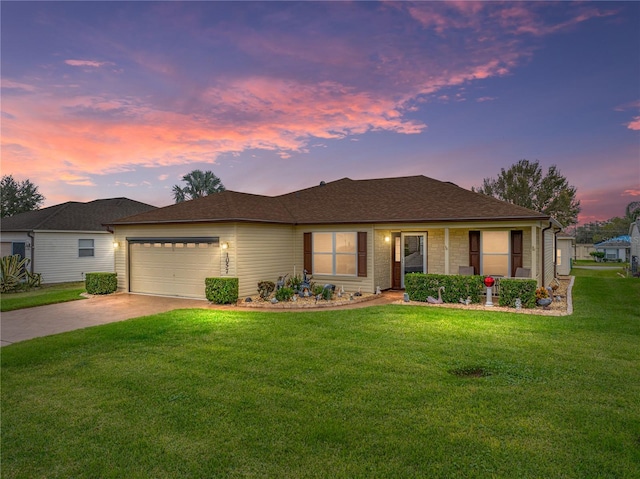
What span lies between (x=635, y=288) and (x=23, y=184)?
156 ft

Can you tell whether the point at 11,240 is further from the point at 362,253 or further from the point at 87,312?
the point at 362,253

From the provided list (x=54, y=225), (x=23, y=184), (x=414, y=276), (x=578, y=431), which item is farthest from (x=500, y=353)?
(x=23, y=184)

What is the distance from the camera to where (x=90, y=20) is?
34.5 ft

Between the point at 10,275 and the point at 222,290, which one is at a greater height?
the point at 10,275

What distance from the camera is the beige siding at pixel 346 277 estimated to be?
1304 centimetres

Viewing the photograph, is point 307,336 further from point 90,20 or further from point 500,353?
point 90,20

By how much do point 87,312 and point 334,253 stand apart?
8082mm

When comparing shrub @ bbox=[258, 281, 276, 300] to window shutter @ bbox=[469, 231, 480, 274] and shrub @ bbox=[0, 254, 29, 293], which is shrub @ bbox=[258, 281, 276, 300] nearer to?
window shutter @ bbox=[469, 231, 480, 274]

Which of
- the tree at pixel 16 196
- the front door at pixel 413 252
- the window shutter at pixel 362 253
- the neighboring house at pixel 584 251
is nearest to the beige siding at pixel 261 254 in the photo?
the window shutter at pixel 362 253

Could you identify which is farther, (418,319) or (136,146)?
(136,146)

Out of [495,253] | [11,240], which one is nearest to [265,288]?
[495,253]

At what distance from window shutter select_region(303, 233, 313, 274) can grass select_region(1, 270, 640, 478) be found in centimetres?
621

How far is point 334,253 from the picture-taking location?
13797mm

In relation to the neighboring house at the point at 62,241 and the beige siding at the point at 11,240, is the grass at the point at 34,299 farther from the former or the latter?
the beige siding at the point at 11,240
